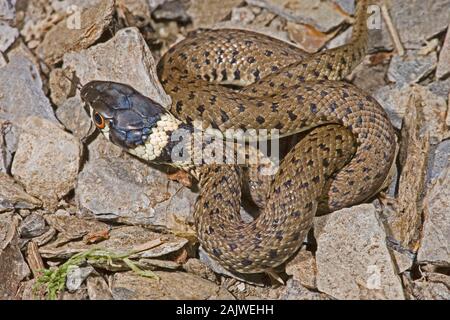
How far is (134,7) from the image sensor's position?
6.11m

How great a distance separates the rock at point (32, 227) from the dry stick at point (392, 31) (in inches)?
131

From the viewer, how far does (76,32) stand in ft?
19.1

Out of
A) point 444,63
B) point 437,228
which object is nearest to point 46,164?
point 437,228

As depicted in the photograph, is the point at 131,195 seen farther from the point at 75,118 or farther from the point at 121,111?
the point at 75,118

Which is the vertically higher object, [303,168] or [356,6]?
[356,6]

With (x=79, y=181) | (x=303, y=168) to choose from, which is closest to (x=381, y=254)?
(x=303, y=168)

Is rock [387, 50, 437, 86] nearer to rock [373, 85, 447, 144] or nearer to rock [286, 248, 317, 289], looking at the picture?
rock [373, 85, 447, 144]

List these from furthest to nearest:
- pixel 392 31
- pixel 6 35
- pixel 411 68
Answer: pixel 392 31
pixel 411 68
pixel 6 35

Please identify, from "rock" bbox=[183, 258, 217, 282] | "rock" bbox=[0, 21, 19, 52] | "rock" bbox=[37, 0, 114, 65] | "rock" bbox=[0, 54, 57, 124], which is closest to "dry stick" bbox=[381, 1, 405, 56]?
"rock" bbox=[37, 0, 114, 65]

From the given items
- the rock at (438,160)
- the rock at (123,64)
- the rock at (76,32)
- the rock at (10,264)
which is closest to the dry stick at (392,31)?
the rock at (438,160)

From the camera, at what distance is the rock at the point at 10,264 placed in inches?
179

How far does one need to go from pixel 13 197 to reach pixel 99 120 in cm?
89
